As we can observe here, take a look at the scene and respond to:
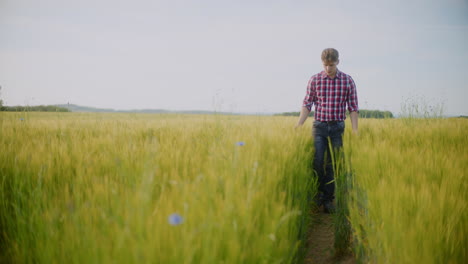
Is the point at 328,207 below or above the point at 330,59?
below

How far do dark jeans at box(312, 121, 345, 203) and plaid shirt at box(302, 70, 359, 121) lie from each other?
0.35 feet

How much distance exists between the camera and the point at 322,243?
236 cm

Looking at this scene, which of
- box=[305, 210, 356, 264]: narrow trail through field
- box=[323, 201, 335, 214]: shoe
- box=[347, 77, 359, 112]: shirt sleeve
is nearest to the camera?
box=[305, 210, 356, 264]: narrow trail through field

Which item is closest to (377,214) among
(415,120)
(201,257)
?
(201,257)

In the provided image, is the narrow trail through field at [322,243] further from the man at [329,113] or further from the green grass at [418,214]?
the green grass at [418,214]

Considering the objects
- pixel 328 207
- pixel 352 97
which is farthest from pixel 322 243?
pixel 352 97

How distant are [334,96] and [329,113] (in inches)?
9.4

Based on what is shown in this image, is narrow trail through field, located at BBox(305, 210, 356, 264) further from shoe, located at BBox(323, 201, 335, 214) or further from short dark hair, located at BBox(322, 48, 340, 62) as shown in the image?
short dark hair, located at BBox(322, 48, 340, 62)

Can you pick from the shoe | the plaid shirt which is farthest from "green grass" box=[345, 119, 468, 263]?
the plaid shirt

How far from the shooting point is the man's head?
3.08 metres

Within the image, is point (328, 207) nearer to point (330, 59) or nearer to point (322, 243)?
point (322, 243)

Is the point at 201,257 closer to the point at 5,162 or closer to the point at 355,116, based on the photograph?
the point at 5,162

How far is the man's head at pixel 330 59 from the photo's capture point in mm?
3084

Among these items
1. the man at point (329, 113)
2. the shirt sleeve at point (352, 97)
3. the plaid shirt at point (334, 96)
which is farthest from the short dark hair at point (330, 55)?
the shirt sleeve at point (352, 97)
